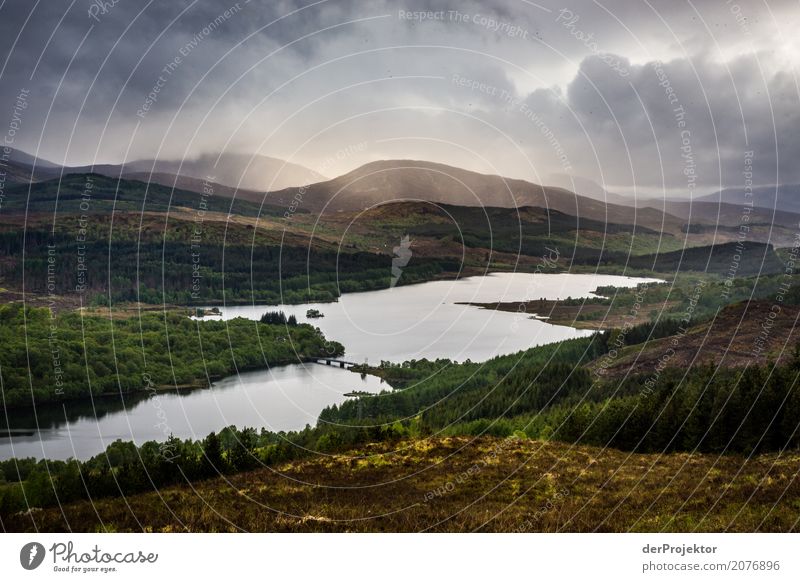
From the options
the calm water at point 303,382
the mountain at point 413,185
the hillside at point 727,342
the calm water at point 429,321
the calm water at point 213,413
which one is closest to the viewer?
the mountain at point 413,185

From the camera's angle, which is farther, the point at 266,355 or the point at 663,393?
the point at 266,355

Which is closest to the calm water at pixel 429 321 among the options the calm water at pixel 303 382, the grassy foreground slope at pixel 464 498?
the calm water at pixel 303 382

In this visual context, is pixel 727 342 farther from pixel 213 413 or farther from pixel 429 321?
pixel 213 413

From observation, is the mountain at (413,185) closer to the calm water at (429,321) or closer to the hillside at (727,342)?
the calm water at (429,321)

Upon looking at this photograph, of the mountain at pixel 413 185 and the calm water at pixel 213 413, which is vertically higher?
the mountain at pixel 413 185

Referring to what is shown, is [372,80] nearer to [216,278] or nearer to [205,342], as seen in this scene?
[205,342]

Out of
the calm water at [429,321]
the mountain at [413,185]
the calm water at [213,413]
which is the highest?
the mountain at [413,185]
